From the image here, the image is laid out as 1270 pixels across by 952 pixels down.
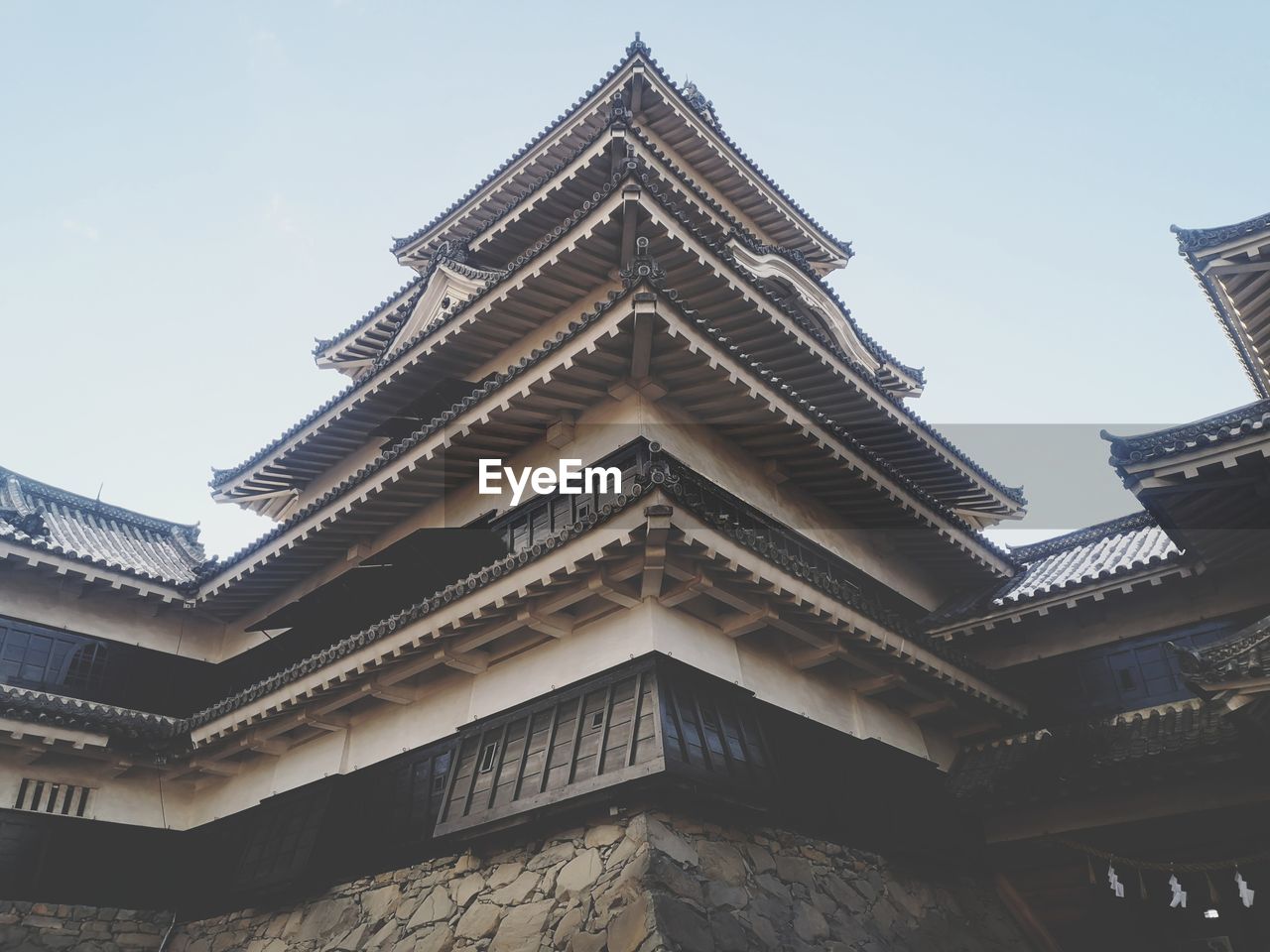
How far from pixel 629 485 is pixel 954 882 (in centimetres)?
618

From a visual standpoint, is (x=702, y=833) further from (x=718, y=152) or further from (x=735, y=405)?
(x=718, y=152)

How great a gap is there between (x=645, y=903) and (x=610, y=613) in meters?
2.99

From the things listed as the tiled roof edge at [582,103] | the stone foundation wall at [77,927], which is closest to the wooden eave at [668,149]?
the tiled roof edge at [582,103]

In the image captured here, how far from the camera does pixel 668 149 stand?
61.0 ft

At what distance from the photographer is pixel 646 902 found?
704cm

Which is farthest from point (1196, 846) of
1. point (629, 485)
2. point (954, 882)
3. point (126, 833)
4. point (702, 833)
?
point (126, 833)

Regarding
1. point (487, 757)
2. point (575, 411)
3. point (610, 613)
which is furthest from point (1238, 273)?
point (487, 757)

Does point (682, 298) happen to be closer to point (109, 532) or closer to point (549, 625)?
point (549, 625)

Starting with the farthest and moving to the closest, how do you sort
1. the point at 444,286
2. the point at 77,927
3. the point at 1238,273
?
Result: the point at 444,286, the point at 1238,273, the point at 77,927

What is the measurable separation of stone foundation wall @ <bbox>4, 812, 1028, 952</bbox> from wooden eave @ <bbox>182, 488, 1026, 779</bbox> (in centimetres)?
205

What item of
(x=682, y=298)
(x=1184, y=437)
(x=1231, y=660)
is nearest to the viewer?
(x=1231, y=660)

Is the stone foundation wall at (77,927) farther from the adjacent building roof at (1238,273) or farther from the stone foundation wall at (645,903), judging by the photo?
the adjacent building roof at (1238,273)

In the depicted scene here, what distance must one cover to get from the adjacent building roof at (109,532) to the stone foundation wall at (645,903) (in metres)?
7.06

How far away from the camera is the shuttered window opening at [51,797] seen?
11.6 metres
